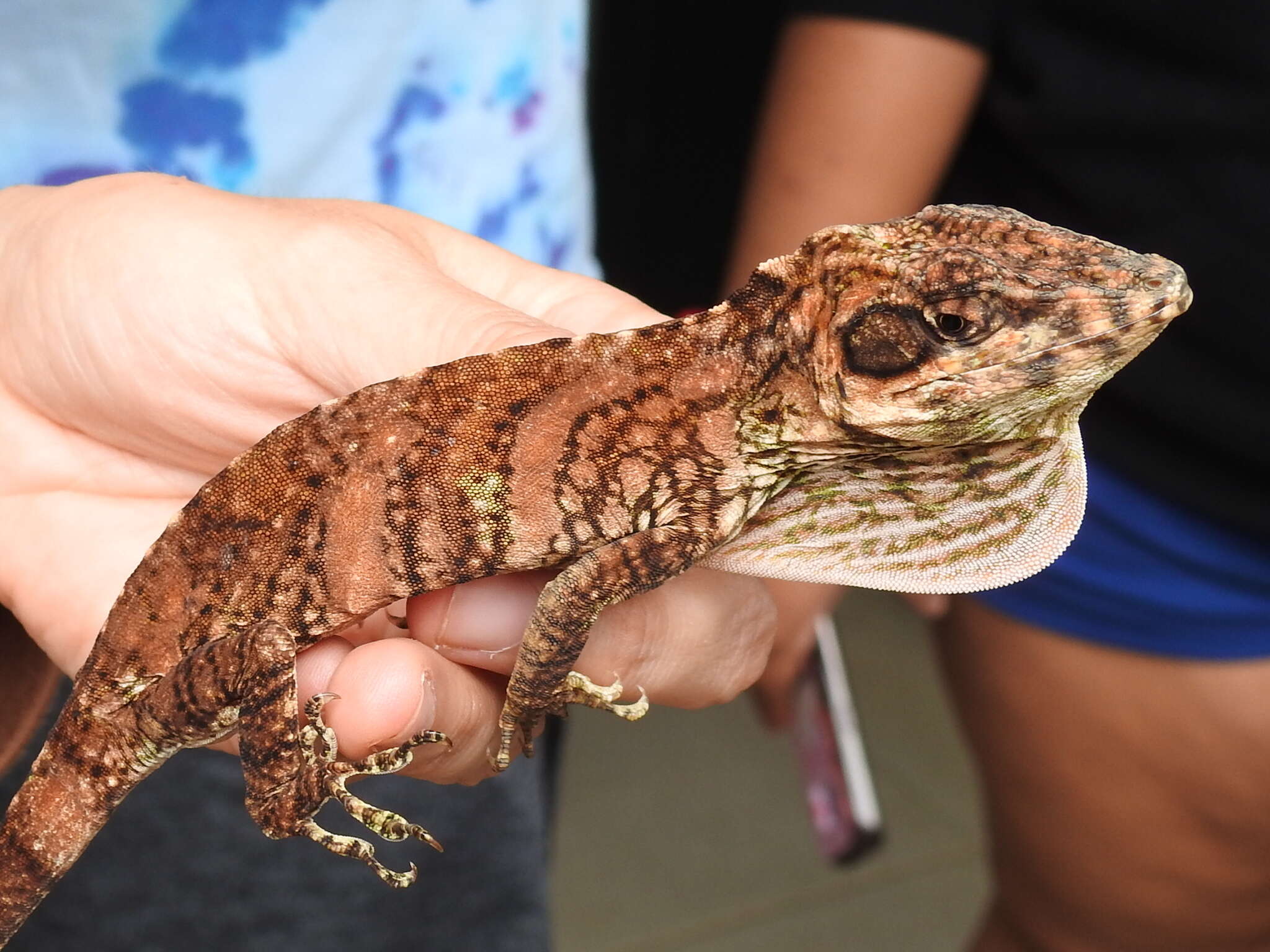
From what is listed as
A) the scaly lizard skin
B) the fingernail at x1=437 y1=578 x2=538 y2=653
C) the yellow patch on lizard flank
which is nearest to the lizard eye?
the scaly lizard skin

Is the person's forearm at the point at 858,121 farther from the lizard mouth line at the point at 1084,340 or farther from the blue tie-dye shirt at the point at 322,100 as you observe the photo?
the lizard mouth line at the point at 1084,340

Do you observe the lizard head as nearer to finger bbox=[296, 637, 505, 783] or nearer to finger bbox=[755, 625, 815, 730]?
finger bbox=[296, 637, 505, 783]

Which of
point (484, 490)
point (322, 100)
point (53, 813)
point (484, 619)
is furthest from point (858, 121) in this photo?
point (53, 813)

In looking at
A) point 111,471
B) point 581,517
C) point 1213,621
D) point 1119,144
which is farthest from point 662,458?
point 1213,621

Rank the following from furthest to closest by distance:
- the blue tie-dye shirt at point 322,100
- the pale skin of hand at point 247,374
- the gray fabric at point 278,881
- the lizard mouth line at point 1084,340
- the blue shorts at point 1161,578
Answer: the blue shorts at point 1161,578, the gray fabric at point 278,881, the blue tie-dye shirt at point 322,100, the pale skin of hand at point 247,374, the lizard mouth line at point 1084,340

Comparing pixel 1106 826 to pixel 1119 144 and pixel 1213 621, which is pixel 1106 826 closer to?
pixel 1213 621

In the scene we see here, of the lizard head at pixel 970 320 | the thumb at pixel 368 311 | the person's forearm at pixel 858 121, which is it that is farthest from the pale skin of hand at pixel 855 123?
the thumb at pixel 368 311

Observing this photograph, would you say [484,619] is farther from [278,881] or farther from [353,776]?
[278,881]

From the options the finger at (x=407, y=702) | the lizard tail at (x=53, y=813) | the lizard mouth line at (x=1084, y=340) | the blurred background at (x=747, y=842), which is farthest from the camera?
the blurred background at (x=747, y=842)
